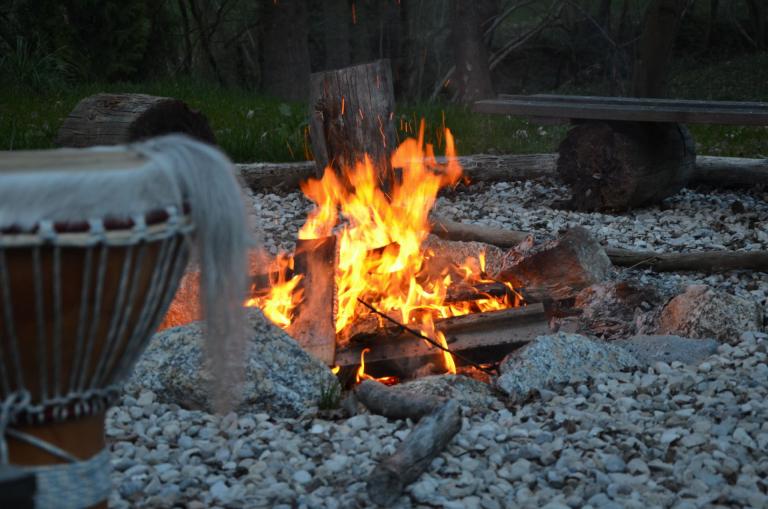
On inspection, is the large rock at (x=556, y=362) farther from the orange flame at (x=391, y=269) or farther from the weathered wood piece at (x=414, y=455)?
the weathered wood piece at (x=414, y=455)

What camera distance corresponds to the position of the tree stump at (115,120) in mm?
5602

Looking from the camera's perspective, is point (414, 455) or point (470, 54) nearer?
point (414, 455)

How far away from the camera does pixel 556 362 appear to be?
134 inches

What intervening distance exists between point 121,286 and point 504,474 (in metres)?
1.29

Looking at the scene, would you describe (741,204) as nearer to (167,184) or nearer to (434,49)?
(167,184)

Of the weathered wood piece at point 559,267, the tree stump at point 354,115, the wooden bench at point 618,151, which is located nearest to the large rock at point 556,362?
the weathered wood piece at point 559,267

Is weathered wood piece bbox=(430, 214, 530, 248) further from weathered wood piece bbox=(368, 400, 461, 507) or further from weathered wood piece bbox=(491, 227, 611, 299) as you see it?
weathered wood piece bbox=(368, 400, 461, 507)

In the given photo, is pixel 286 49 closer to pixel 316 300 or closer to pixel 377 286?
pixel 377 286

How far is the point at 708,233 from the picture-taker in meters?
5.54

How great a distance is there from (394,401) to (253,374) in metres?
0.49

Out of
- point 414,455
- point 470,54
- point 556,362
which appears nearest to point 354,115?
point 556,362

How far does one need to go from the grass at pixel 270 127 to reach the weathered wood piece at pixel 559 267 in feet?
9.42

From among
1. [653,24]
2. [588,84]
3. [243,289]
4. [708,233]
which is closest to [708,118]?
[708,233]

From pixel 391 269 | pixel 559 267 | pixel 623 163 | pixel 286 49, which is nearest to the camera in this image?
pixel 391 269
